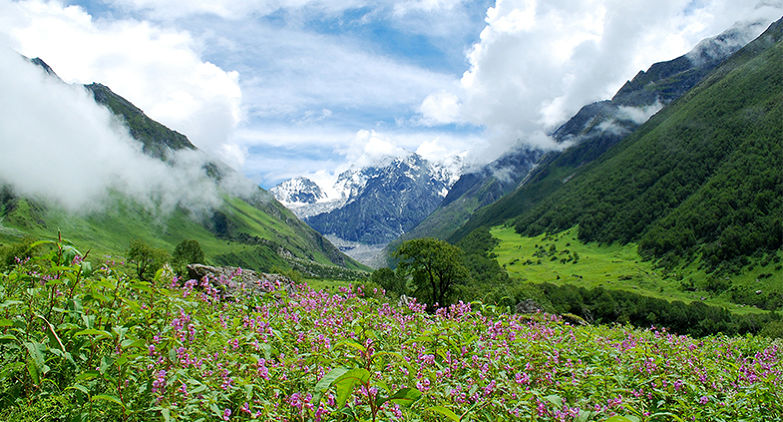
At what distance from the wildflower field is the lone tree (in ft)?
162

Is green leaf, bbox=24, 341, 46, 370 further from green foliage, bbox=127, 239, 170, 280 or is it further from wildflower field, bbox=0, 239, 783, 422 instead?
green foliage, bbox=127, 239, 170, 280

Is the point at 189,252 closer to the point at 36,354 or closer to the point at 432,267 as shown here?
the point at 432,267

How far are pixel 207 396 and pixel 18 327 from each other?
2.88 m

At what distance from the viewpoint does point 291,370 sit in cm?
550

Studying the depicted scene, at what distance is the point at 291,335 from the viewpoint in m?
7.70

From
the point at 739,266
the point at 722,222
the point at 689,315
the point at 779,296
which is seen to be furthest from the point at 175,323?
the point at 722,222

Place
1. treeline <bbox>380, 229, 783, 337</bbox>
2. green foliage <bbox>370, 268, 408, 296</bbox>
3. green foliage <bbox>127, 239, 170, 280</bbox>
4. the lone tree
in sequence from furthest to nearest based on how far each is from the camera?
green foliage <bbox>127, 239, 170, 280</bbox> → treeline <bbox>380, 229, 783, 337</bbox> → green foliage <bbox>370, 268, 408, 296</bbox> → the lone tree

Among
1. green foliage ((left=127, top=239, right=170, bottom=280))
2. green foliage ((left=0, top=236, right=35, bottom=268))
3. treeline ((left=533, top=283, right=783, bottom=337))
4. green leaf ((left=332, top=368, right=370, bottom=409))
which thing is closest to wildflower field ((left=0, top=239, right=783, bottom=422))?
green leaf ((left=332, top=368, right=370, bottom=409))

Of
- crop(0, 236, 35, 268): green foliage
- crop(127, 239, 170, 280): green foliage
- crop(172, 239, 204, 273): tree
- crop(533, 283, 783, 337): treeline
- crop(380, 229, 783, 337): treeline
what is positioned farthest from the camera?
crop(172, 239, 204, 273): tree

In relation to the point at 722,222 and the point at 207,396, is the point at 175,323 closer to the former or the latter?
the point at 207,396

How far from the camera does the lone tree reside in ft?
192

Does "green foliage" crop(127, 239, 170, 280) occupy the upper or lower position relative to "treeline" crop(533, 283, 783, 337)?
upper

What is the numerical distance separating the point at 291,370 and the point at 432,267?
54922mm

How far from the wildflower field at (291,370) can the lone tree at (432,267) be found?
49253 mm
